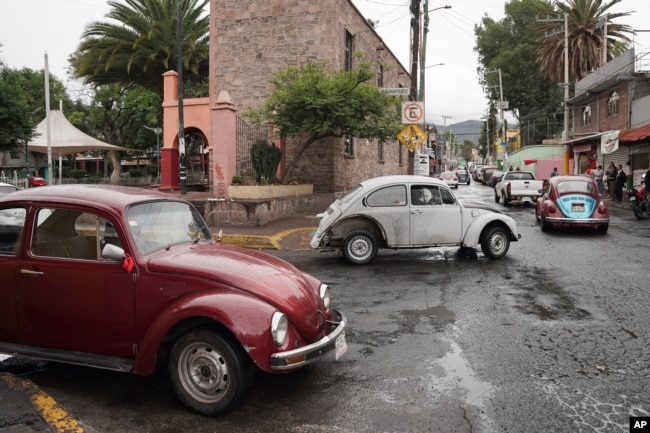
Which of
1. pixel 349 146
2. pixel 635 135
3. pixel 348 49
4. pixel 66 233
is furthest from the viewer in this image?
pixel 635 135

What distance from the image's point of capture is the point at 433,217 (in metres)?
10.2

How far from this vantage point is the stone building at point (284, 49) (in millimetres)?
20609

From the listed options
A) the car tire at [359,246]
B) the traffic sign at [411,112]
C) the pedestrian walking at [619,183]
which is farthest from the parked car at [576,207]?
the pedestrian walking at [619,183]

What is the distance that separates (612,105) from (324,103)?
75.4 ft

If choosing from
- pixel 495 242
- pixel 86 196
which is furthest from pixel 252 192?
pixel 86 196

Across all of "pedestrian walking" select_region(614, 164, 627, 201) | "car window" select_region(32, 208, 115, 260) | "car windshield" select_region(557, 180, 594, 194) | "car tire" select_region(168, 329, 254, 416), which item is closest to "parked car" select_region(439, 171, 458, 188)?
"pedestrian walking" select_region(614, 164, 627, 201)

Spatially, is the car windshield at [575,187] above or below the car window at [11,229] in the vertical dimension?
above

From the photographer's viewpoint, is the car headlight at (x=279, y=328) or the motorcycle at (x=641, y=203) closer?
the car headlight at (x=279, y=328)

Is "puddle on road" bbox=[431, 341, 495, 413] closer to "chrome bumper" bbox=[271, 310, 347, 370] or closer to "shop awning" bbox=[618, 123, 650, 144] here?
"chrome bumper" bbox=[271, 310, 347, 370]

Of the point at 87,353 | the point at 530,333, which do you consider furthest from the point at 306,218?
the point at 87,353

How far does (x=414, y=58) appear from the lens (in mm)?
18766

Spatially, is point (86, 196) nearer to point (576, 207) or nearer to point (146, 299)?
point (146, 299)

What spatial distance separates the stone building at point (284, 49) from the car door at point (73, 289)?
1568 cm

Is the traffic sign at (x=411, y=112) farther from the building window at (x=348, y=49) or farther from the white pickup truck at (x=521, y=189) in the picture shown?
the white pickup truck at (x=521, y=189)
